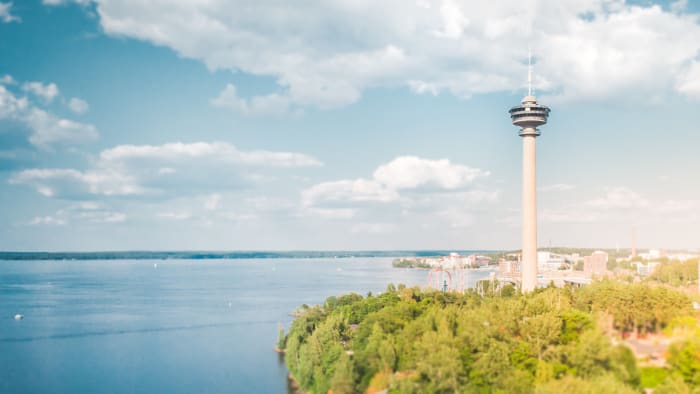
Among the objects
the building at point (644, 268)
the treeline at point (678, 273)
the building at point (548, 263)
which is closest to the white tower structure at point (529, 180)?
the treeline at point (678, 273)

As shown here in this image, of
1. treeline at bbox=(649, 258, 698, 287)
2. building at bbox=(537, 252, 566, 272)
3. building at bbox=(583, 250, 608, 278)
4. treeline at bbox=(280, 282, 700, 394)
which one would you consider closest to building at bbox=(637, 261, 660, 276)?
building at bbox=(583, 250, 608, 278)

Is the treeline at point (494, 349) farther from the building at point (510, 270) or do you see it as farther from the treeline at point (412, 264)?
the treeline at point (412, 264)

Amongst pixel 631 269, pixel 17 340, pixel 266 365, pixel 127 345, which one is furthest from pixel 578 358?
pixel 631 269

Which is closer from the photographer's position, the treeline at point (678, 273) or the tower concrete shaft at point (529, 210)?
the tower concrete shaft at point (529, 210)

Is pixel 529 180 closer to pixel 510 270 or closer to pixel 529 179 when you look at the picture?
pixel 529 179

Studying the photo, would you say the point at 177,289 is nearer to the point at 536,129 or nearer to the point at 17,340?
the point at 17,340

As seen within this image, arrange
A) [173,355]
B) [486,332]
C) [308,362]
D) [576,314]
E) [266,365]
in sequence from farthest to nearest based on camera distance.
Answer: [173,355], [266,365], [308,362], [576,314], [486,332]
